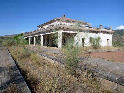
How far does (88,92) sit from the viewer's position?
3838mm

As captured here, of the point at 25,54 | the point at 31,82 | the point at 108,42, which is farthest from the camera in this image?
the point at 108,42

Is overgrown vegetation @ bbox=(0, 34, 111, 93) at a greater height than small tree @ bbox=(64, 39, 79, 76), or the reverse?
small tree @ bbox=(64, 39, 79, 76)

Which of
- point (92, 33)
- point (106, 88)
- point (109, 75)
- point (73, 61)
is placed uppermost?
point (92, 33)

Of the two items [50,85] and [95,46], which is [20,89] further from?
[95,46]

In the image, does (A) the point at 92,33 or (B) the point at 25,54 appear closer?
(B) the point at 25,54

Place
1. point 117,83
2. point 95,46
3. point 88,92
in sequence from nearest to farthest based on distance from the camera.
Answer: point 88,92 < point 117,83 < point 95,46

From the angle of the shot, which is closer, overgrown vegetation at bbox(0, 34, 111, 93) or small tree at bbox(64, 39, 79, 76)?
overgrown vegetation at bbox(0, 34, 111, 93)

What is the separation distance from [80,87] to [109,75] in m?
1.28

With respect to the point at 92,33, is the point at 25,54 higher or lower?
lower

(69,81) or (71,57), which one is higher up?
(71,57)

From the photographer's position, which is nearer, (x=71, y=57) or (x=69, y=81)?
(x=69, y=81)

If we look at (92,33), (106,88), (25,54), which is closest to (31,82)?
(106,88)

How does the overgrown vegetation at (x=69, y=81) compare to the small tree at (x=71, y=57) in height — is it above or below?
below

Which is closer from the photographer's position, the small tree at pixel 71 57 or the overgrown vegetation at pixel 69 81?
the overgrown vegetation at pixel 69 81
